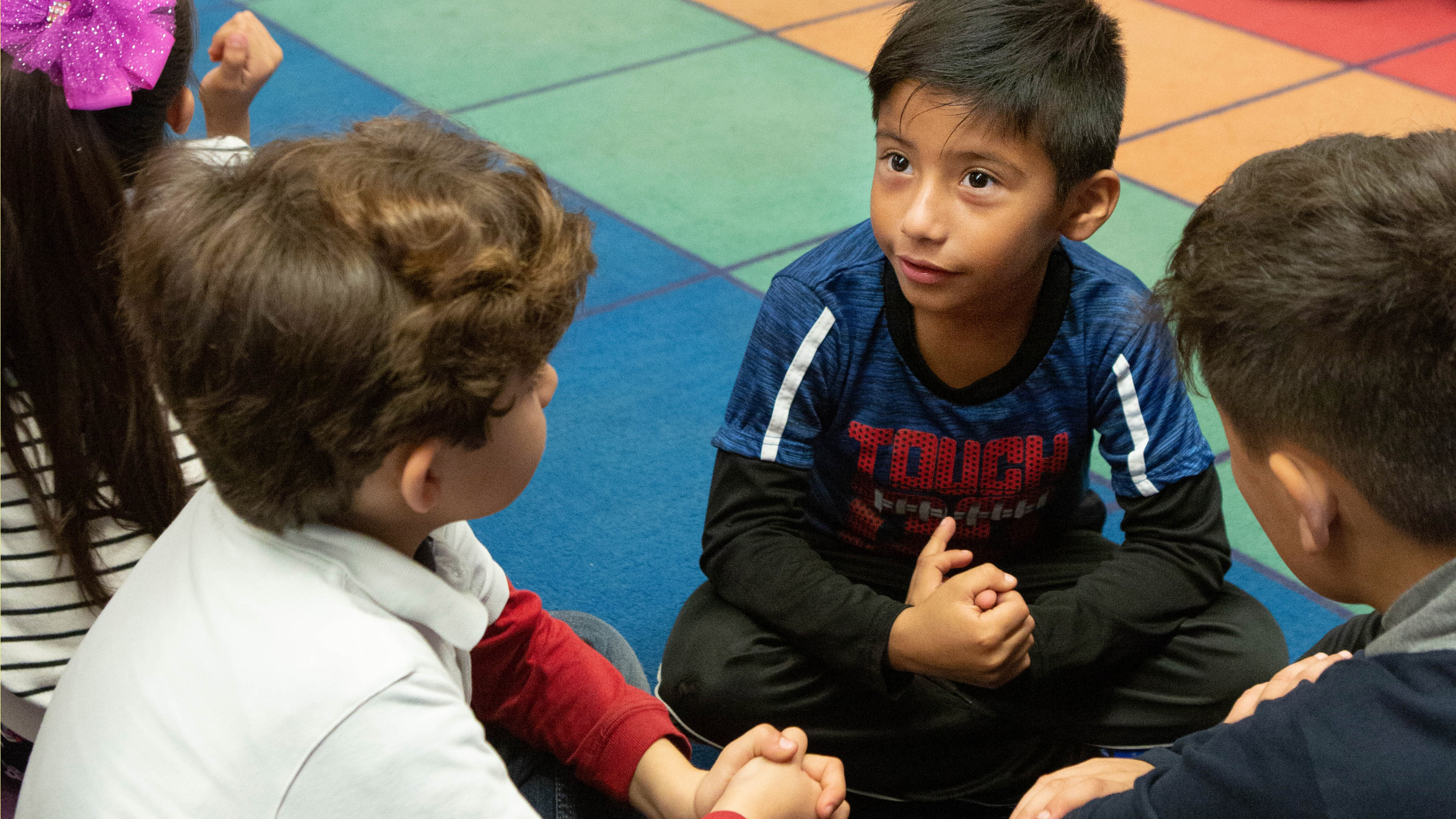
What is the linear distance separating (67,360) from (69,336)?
0.7 inches

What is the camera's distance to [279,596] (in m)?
0.75

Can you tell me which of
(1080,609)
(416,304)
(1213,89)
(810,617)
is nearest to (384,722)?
(416,304)

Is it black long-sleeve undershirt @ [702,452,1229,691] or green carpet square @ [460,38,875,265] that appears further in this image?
green carpet square @ [460,38,875,265]

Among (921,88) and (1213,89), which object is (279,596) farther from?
(1213,89)

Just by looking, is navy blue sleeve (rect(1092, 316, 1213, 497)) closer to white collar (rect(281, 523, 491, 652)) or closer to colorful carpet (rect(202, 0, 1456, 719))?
colorful carpet (rect(202, 0, 1456, 719))

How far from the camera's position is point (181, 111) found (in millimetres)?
1207

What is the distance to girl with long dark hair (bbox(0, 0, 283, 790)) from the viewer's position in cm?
94

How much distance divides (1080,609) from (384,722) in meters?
0.73

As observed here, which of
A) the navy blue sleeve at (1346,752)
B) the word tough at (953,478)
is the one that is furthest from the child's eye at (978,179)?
the navy blue sleeve at (1346,752)

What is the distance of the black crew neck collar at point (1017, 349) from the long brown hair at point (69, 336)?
2.15ft

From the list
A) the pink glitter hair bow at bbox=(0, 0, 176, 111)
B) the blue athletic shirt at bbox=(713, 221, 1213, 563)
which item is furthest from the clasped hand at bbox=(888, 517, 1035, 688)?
the pink glitter hair bow at bbox=(0, 0, 176, 111)

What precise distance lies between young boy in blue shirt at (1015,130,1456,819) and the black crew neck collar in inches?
14.3

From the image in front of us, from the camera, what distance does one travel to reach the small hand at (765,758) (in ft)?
3.13

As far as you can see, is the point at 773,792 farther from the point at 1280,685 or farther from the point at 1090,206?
the point at 1090,206
